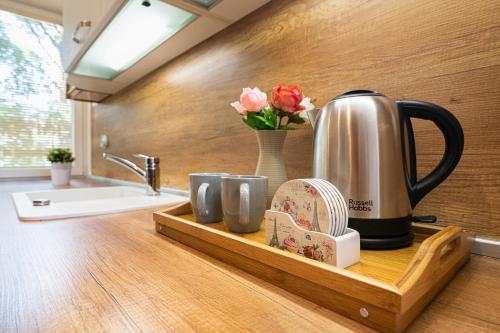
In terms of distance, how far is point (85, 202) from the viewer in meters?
1.16

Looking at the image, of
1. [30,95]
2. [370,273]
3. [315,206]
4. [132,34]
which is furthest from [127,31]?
[30,95]

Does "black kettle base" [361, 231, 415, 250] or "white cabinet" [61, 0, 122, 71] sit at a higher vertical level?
"white cabinet" [61, 0, 122, 71]

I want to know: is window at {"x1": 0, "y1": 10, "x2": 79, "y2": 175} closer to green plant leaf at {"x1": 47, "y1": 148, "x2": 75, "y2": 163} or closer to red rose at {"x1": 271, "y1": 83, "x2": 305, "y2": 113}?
green plant leaf at {"x1": 47, "y1": 148, "x2": 75, "y2": 163}

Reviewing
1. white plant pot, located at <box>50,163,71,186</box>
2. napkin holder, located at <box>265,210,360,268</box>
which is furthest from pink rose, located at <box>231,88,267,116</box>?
white plant pot, located at <box>50,163,71,186</box>

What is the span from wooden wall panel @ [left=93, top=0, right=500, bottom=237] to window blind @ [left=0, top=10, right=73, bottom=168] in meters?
1.62

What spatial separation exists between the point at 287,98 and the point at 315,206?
0.29 meters

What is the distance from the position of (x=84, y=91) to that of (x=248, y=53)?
1.49m

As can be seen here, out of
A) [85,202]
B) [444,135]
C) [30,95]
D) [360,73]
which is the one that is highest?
[30,95]

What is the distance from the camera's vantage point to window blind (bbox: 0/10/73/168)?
217 cm

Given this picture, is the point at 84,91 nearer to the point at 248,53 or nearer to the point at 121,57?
the point at 121,57

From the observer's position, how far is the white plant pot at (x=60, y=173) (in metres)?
1.87

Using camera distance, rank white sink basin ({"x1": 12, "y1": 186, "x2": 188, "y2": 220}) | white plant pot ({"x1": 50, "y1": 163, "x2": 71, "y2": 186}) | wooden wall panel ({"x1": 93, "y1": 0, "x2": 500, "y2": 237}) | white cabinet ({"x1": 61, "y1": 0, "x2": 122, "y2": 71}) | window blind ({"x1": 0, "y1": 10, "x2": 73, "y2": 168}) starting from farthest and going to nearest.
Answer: window blind ({"x1": 0, "y1": 10, "x2": 73, "y2": 168}) < white plant pot ({"x1": 50, "y1": 163, "x2": 71, "y2": 186}) < white cabinet ({"x1": 61, "y1": 0, "x2": 122, "y2": 71}) < white sink basin ({"x1": 12, "y1": 186, "x2": 188, "y2": 220}) < wooden wall panel ({"x1": 93, "y1": 0, "x2": 500, "y2": 237})

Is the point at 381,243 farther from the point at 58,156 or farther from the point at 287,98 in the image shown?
the point at 58,156

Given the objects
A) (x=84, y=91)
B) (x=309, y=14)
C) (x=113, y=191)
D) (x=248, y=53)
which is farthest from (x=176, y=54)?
(x=84, y=91)
